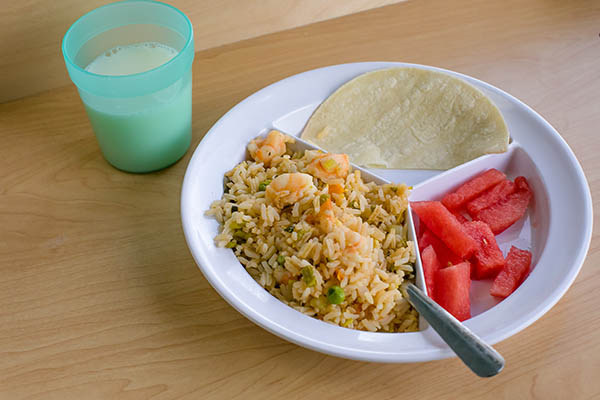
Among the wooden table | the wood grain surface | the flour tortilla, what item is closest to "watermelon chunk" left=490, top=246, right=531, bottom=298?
the wooden table

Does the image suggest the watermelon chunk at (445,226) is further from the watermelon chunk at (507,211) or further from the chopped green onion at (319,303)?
the chopped green onion at (319,303)

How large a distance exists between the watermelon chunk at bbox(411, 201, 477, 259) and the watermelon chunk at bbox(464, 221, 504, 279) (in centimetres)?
3

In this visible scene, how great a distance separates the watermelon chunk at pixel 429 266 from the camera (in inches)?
59.5

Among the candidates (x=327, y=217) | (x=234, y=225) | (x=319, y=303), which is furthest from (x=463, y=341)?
(x=234, y=225)

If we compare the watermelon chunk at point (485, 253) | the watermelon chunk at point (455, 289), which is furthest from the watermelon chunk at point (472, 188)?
the watermelon chunk at point (455, 289)

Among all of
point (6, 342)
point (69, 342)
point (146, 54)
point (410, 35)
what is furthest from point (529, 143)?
point (6, 342)

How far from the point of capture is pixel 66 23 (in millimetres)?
2020

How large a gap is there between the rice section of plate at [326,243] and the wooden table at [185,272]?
0.14 meters

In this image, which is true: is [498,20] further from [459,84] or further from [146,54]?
[146,54]

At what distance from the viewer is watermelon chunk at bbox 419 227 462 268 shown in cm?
158

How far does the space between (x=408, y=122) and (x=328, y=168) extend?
0.49 metres

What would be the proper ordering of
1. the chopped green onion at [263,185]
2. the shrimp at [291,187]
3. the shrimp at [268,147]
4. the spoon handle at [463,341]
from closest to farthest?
the spoon handle at [463,341], the shrimp at [291,187], the chopped green onion at [263,185], the shrimp at [268,147]

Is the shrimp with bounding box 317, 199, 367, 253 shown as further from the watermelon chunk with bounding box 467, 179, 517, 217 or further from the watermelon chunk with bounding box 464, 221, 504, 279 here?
the watermelon chunk with bounding box 467, 179, 517, 217

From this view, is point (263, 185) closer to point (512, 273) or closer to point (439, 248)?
point (439, 248)
